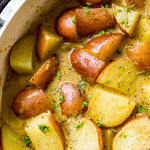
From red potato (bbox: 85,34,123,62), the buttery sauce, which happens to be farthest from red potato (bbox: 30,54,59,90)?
red potato (bbox: 85,34,123,62)

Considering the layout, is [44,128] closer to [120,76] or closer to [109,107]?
[109,107]

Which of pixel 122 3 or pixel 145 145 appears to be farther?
pixel 122 3

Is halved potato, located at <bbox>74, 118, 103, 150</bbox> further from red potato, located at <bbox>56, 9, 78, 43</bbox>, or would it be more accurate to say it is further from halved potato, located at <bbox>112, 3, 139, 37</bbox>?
halved potato, located at <bbox>112, 3, 139, 37</bbox>

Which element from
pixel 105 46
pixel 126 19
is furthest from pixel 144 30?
pixel 105 46

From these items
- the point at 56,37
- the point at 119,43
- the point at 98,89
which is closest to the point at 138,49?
the point at 119,43

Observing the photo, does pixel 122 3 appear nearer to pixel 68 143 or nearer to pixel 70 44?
pixel 70 44

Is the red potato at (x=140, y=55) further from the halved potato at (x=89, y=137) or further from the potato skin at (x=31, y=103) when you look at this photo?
the potato skin at (x=31, y=103)
